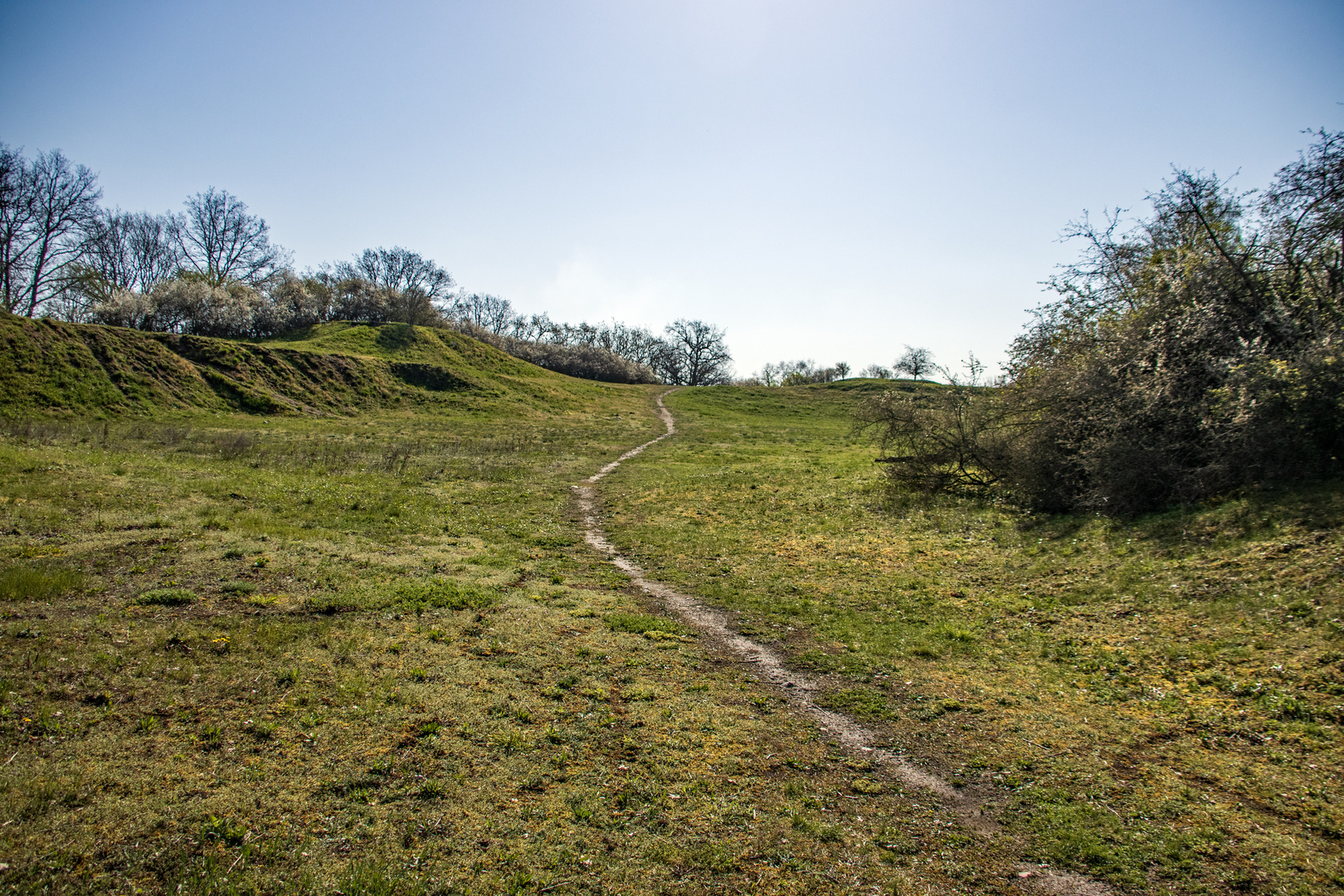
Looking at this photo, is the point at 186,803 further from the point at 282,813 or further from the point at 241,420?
the point at 241,420

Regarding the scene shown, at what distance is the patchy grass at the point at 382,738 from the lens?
4.84 m

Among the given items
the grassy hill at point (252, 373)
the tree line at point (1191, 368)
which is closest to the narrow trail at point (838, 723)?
the tree line at point (1191, 368)

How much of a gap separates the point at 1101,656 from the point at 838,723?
4.31 meters

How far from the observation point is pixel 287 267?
73562 mm

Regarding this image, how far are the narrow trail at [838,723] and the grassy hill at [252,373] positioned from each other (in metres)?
32.6

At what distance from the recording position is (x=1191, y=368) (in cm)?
1332

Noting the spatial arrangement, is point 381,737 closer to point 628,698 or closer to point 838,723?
point 628,698

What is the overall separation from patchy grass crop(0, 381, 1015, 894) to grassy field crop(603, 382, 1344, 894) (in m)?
1.31

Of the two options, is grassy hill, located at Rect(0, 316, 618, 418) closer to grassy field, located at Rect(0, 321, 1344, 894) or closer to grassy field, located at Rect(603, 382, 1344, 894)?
grassy field, located at Rect(0, 321, 1344, 894)

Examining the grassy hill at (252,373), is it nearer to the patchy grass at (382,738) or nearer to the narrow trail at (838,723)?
the patchy grass at (382,738)

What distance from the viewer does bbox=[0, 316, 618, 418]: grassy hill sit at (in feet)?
102

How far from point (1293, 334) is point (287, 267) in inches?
3373

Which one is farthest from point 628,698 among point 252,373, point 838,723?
point 252,373

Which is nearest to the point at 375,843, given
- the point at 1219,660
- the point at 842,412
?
the point at 1219,660
